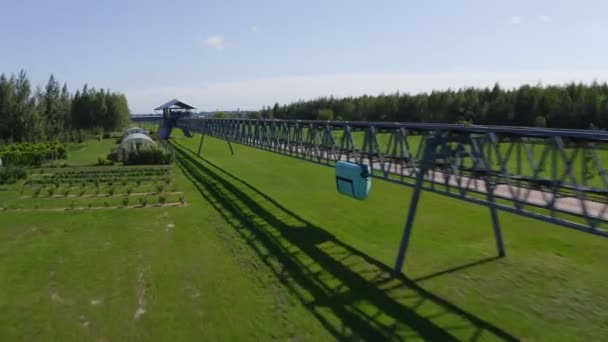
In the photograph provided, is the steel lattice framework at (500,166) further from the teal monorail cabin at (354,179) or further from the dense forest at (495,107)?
the dense forest at (495,107)

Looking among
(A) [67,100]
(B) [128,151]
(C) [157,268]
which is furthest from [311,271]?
(A) [67,100]

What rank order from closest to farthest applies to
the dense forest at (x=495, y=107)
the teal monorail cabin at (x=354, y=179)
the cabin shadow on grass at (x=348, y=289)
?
the cabin shadow on grass at (x=348, y=289) → the teal monorail cabin at (x=354, y=179) → the dense forest at (x=495, y=107)

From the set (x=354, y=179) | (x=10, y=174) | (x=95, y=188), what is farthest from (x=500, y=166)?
(x=10, y=174)

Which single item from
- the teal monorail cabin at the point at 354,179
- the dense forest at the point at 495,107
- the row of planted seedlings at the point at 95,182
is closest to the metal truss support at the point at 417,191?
the teal monorail cabin at the point at 354,179

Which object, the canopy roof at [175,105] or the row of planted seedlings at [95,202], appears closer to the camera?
the row of planted seedlings at [95,202]

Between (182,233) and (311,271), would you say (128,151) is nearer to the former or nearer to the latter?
(182,233)

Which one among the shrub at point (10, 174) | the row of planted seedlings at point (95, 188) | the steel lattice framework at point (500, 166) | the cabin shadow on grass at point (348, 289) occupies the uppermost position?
the steel lattice framework at point (500, 166)

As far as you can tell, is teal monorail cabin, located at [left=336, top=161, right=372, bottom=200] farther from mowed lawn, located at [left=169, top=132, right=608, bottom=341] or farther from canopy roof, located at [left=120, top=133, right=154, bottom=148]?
canopy roof, located at [left=120, top=133, right=154, bottom=148]
